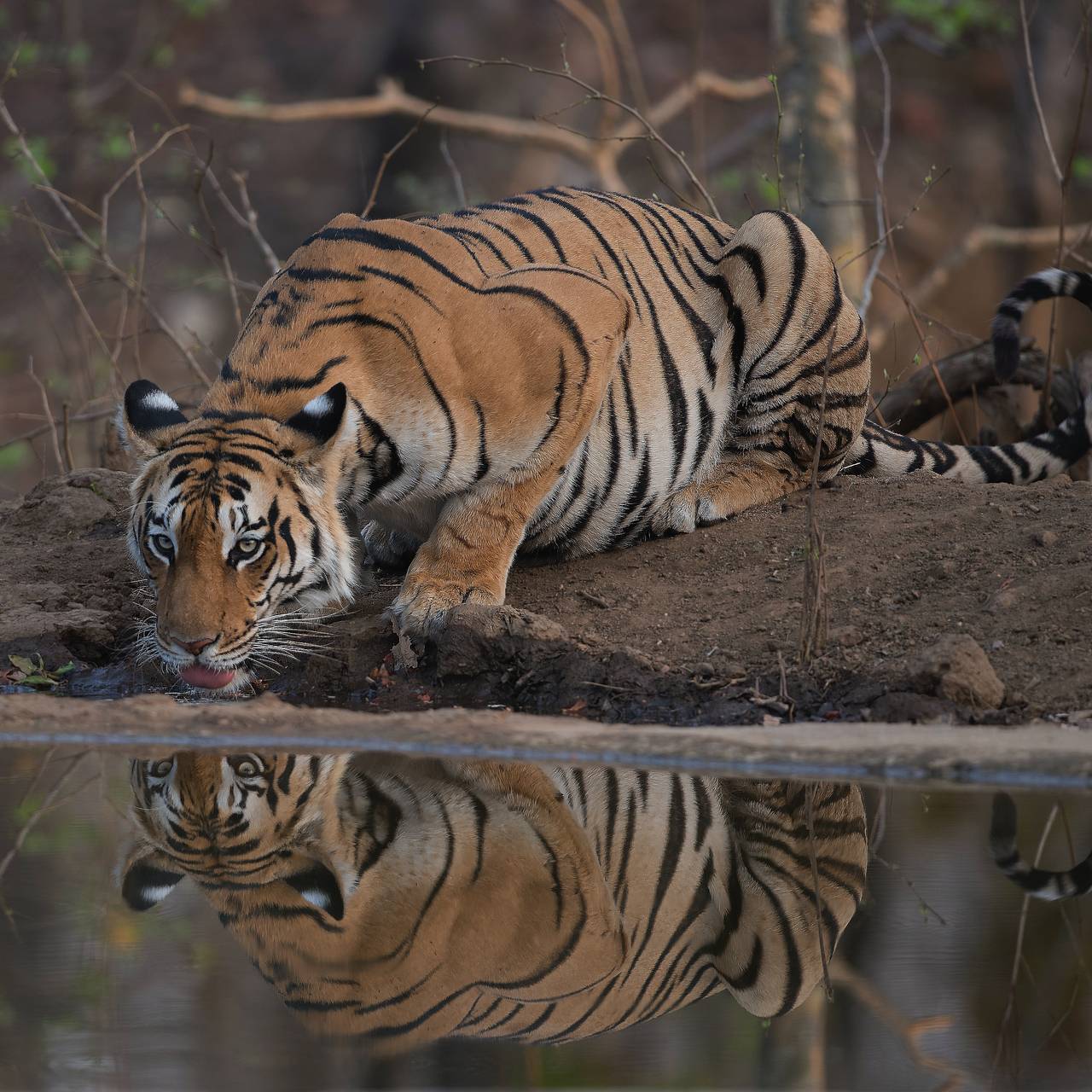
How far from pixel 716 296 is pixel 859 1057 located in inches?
185

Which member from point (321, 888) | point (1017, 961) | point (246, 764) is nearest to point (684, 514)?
point (246, 764)

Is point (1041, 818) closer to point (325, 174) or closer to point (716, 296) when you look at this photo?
point (716, 296)

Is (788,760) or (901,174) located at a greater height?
(901,174)

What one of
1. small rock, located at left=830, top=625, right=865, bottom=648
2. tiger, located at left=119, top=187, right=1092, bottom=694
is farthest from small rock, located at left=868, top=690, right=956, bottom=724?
tiger, located at left=119, top=187, right=1092, bottom=694

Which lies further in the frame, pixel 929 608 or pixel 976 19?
pixel 976 19

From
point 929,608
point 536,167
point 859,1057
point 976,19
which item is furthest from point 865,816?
point 536,167

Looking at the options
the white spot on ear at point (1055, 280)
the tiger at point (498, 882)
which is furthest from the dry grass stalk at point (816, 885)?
the white spot on ear at point (1055, 280)

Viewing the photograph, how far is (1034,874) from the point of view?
3141mm

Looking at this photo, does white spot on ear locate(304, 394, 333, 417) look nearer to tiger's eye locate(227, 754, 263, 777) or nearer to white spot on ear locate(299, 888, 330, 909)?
tiger's eye locate(227, 754, 263, 777)

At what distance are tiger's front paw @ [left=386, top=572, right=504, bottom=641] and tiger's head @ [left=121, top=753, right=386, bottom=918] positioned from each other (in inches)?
47.4

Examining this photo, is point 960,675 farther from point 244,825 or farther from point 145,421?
point 145,421

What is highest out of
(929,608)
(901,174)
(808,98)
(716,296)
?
(901,174)

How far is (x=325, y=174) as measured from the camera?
2098 cm

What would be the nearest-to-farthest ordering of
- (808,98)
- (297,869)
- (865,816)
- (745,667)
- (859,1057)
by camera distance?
(859,1057) < (297,869) < (865,816) < (745,667) < (808,98)
